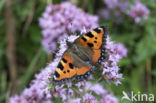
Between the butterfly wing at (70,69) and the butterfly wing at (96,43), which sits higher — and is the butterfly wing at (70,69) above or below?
below

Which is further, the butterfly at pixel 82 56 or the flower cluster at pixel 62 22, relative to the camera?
the flower cluster at pixel 62 22

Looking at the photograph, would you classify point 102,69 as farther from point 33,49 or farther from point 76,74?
point 33,49

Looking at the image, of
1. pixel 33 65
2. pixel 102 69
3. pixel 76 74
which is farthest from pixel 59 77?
pixel 33 65

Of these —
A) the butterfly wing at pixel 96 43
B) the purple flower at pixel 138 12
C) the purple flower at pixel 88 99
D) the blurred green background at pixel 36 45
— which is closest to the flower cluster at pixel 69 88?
the purple flower at pixel 88 99

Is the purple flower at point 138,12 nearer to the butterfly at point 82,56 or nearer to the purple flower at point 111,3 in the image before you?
the purple flower at point 111,3

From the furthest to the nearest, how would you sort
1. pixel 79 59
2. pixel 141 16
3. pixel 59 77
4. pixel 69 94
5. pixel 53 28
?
pixel 141 16 < pixel 53 28 < pixel 69 94 < pixel 79 59 < pixel 59 77

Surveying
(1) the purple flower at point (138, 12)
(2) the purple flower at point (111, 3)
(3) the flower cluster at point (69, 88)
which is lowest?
(3) the flower cluster at point (69, 88)

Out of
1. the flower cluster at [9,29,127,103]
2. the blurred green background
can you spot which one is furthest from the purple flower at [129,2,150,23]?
the flower cluster at [9,29,127,103]

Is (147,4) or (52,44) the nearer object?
(52,44)
